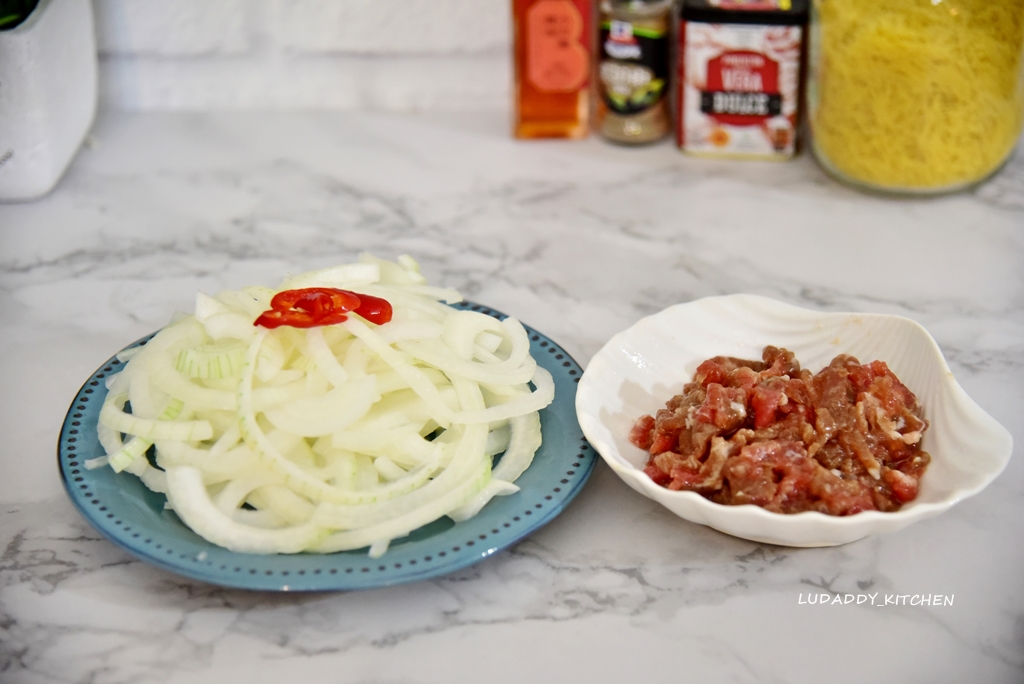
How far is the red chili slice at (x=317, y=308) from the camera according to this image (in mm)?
1099

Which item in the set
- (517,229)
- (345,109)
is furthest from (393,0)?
(517,229)

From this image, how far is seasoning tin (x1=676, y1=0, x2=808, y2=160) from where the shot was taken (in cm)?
173

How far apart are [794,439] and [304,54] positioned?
139 cm

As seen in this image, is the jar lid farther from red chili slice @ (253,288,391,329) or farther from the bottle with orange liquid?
red chili slice @ (253,288,391,329)

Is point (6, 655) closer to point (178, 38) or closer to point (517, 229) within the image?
point (517, 229)

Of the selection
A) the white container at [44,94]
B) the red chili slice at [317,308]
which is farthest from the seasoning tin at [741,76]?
the white container at [44,94]

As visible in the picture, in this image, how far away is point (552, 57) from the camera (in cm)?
186

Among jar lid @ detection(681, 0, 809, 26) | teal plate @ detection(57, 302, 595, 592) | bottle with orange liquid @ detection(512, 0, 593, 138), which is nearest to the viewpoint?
teal plate @ detection(57, 302, 595, 592)

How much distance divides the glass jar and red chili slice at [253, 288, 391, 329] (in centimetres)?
91

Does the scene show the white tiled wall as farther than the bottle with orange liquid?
Yes

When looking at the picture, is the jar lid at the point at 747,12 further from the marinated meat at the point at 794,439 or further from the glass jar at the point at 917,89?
the marinated meat at the point at 794,439

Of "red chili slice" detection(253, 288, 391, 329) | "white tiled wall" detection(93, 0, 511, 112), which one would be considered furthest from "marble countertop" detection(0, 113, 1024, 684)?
"red chili slice" detection(253, 288, 391, 329)

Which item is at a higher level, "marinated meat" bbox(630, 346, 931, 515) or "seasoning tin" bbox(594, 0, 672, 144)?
"seasoning tin" bbox(594, 0, 672, 144)

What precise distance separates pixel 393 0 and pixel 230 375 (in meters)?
1.12
